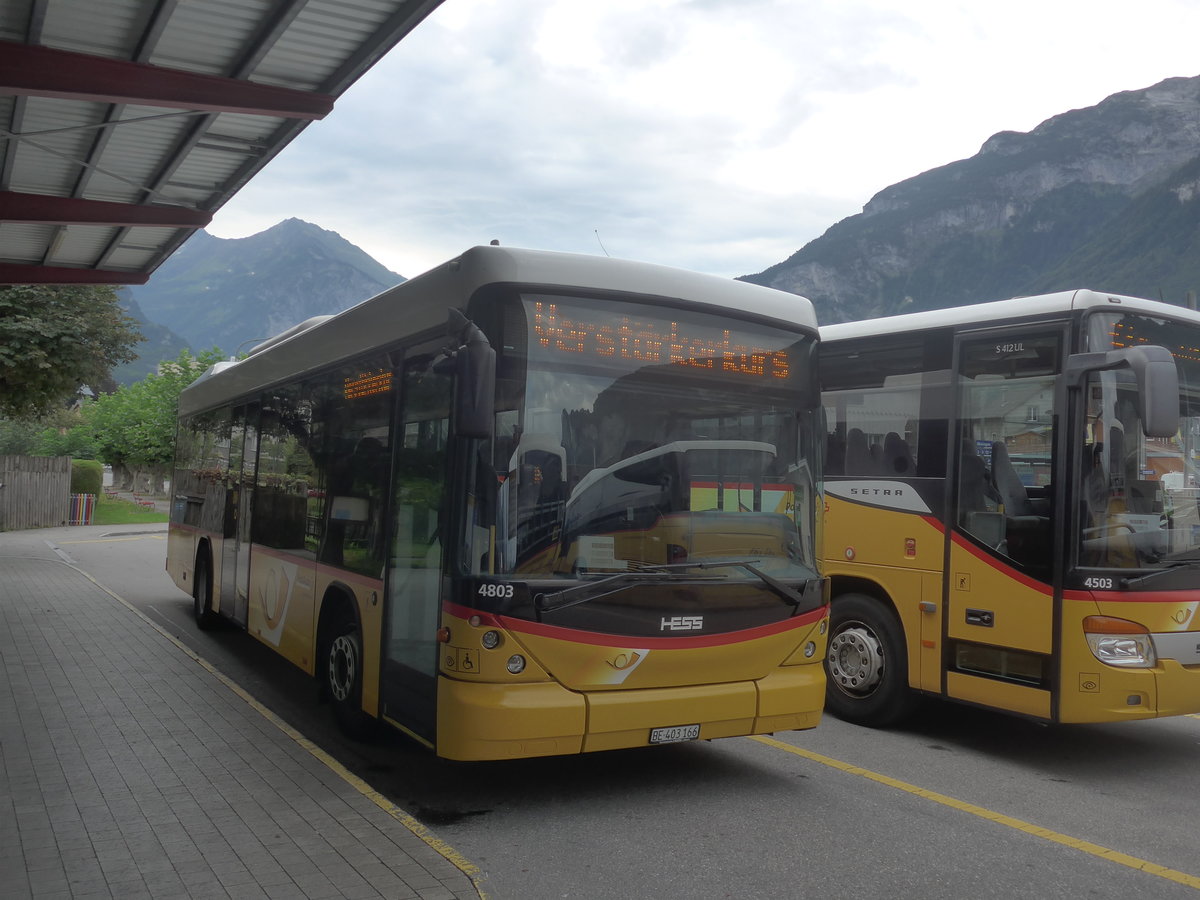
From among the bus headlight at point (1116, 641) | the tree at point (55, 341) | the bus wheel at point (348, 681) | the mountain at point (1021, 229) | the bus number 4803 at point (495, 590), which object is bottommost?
the bus wheel at point (348, 681)

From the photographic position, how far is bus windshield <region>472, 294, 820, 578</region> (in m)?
5.57

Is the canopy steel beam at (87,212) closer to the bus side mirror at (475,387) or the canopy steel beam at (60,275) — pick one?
the canopy steel beam at (60,275)

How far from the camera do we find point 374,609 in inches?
262

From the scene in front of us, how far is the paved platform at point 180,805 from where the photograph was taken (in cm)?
469

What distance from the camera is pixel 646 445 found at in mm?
5887

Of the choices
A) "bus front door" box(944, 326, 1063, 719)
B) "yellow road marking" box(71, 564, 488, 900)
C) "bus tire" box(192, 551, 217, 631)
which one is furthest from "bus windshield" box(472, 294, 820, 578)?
"bus tire" box(192, 551, 217, 631)

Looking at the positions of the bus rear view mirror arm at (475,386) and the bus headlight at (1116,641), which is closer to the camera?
the bus rear view mirror arm at (475,386)

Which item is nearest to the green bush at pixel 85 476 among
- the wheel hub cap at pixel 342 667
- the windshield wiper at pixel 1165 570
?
the wheel hub cap at pixel 342 667

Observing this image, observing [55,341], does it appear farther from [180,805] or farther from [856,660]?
[856,660]

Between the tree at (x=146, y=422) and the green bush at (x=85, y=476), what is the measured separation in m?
24.6

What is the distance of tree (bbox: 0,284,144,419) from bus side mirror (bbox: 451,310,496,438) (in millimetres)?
18419

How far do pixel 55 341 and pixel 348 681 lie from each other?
1743 cm

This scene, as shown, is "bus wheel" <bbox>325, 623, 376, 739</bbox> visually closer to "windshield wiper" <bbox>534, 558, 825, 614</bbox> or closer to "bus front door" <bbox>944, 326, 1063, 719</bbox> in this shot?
"windshield wiper" <bbox>534, 558, 825, 614</bbox>

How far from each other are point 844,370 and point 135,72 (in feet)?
20.2
